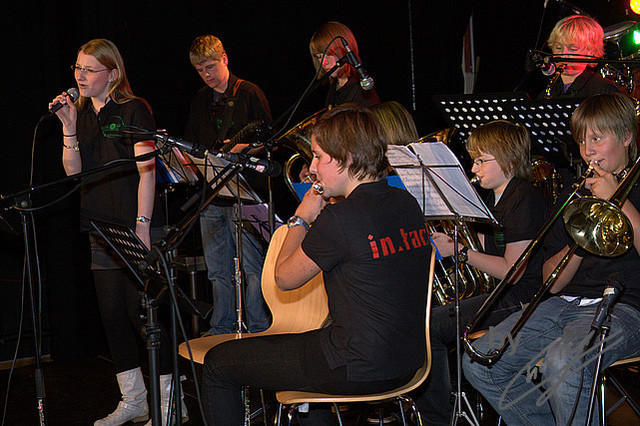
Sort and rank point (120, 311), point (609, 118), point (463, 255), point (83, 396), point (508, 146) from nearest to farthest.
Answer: point (609, 118) → point (463, 255) → point (508, 146) → point (120, 311) → point (83, 396)

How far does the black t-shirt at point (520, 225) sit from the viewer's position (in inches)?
119

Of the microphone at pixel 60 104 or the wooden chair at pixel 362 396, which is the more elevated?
the microphone at pixel 60 104

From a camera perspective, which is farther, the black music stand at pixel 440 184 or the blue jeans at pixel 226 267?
the blue jeans at pixel 226 267

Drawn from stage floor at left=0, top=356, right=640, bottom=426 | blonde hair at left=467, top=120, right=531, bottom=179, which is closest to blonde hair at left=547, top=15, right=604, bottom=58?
blonde hair at left=467, top=120, right=531, bottom=179

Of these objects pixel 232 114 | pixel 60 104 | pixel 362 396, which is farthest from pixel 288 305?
pixel 232 114

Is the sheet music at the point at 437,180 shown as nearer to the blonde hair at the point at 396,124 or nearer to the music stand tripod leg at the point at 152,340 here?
the blonde hair at the point at 396,124

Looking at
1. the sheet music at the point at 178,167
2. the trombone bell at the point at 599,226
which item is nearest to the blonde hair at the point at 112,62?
the sheet music at the point at 178,167

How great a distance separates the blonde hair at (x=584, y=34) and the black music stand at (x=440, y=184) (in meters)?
1.53

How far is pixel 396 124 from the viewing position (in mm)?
3412

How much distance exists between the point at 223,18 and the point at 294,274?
3.47 metres

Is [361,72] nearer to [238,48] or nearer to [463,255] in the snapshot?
[463,255]

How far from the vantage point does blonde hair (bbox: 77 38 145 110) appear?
3480 millimetres

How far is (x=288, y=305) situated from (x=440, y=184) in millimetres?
781

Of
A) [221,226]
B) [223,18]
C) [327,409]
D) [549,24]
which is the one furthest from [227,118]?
[549,24]
